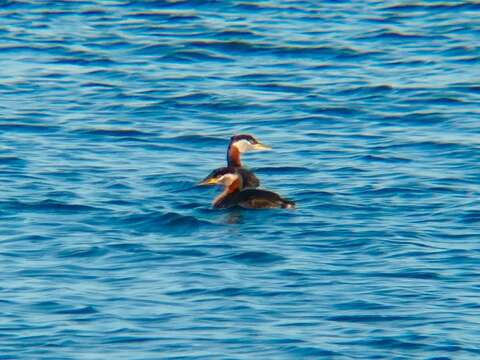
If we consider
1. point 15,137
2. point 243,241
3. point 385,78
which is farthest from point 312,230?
point 385,78

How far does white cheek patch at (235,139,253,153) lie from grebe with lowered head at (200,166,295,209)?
3.32 feet

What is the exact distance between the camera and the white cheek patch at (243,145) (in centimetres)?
1667

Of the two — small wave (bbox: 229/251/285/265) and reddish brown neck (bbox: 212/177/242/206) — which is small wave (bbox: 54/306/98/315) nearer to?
small wave (bbox: 229/251/285/265)

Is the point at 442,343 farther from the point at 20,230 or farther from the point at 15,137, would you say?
the point at 15,137

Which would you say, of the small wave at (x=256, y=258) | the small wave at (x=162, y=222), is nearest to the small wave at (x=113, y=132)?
the small wave at (x=162, y=222)

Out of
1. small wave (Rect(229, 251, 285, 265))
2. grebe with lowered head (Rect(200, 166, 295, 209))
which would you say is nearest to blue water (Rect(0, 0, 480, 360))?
small wave (Rect(229, 251, 285, 265))

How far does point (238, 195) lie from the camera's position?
14.7 m

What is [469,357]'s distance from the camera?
9.86 meters

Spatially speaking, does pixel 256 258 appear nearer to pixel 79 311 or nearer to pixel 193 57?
pixel 79 311

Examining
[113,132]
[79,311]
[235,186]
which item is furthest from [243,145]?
[79,311]

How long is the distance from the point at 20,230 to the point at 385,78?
983cm

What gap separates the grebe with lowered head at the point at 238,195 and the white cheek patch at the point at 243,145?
101 centimetres

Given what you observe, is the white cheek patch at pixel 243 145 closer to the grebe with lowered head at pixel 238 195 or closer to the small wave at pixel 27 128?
the grebe with lowered head at pixel 238 195

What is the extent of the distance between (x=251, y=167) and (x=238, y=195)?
2703 mm
